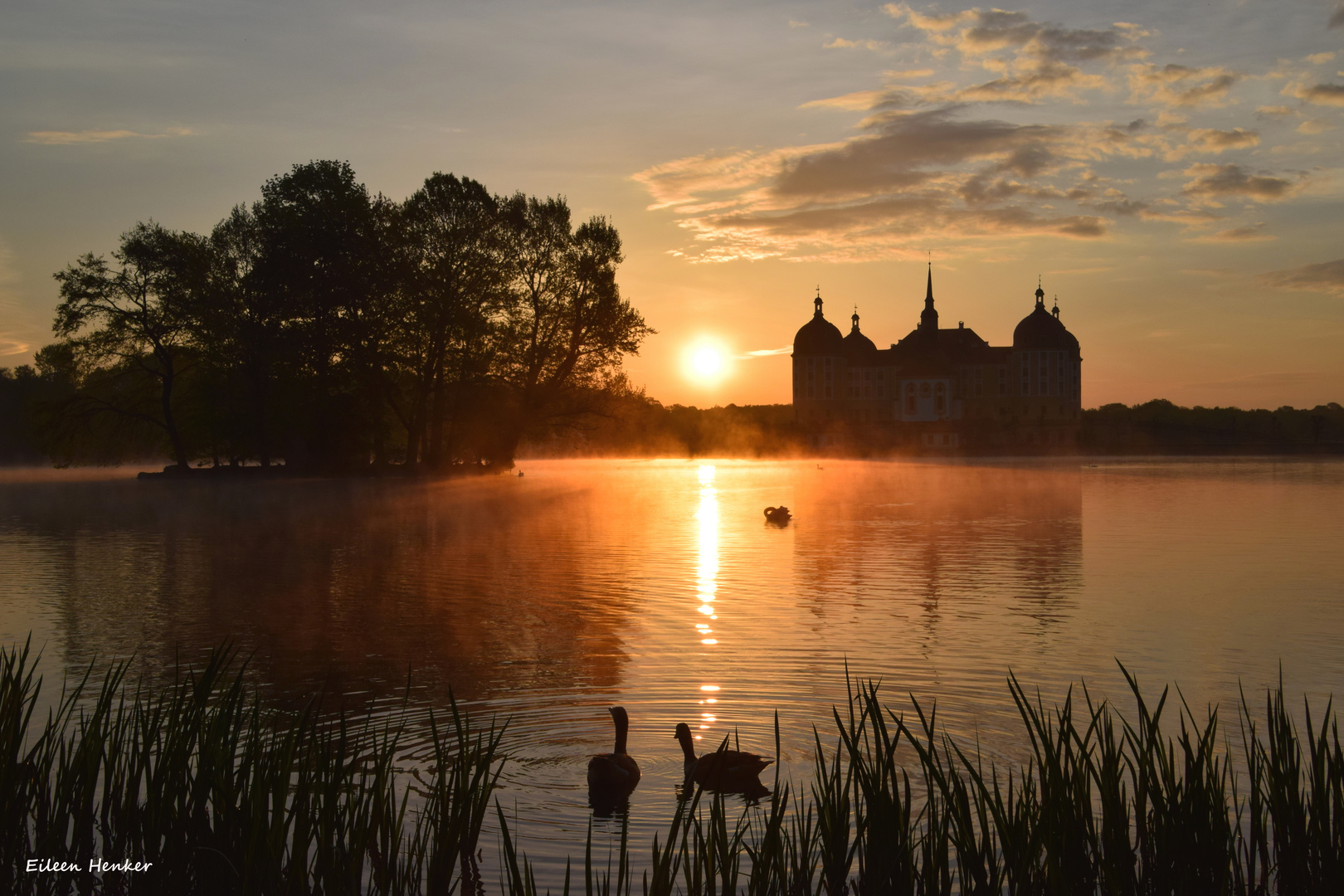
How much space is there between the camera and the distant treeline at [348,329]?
4862cm

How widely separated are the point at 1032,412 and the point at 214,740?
131470mm

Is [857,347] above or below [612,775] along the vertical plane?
above

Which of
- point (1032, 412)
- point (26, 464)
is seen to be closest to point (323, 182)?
point (26, 464)

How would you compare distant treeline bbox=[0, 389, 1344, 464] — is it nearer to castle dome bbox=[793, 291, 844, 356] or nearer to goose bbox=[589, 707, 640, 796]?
castle dome bbox=[793, 291, 844, 356]

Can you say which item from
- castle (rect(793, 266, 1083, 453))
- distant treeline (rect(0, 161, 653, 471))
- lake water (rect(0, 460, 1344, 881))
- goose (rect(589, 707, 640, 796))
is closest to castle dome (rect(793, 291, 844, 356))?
castle (rect(793, 266, 1083, 453))

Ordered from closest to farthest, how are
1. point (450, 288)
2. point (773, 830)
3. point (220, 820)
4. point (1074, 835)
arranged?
point (773, 830), point (1074, 835), point (220, 820), point (450, 288)

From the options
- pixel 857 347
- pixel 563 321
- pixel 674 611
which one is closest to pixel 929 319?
pixel 857 347

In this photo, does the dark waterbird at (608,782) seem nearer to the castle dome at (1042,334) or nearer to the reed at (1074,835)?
the reed at (1074,835)

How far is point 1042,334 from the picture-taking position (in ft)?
425

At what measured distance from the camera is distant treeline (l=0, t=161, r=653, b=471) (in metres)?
48.6

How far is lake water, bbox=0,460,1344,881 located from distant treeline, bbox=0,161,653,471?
2071 cm

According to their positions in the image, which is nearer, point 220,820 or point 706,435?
point 220,820

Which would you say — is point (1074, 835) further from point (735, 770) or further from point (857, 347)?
point (857, 347)

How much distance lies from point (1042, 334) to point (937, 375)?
43.5 feet
